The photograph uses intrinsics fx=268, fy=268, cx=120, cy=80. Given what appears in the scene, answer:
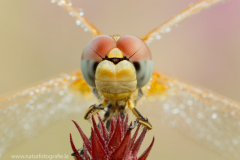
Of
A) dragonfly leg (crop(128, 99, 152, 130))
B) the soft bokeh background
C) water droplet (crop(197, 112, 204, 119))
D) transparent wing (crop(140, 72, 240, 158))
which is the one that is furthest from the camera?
the soft bokeh background

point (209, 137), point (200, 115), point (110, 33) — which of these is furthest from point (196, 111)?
point (110, 33)

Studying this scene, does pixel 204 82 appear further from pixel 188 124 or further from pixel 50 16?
pixel 50 16

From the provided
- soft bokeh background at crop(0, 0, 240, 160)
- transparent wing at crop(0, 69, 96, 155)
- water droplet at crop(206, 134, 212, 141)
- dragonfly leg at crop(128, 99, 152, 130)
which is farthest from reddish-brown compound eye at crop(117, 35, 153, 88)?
soft bokeh background at crop(0, 0, 240, 160)

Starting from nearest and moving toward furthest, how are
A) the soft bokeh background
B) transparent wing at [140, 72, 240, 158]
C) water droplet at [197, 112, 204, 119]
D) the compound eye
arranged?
the compound eye
transparent wing at [140, 72, 240, 158]
water droplet at [197, 112, 204, 119]
the soft bokeh background

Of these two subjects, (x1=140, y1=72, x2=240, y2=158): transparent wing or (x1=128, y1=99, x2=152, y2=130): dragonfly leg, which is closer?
(x1=128, y1=99, x2=152, y2=130): dragonfly leg

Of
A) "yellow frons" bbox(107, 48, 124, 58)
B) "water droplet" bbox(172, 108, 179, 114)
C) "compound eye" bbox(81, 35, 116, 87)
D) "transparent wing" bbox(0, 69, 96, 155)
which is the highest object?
"transparent wing" bbox(0, 69, 96, 155)

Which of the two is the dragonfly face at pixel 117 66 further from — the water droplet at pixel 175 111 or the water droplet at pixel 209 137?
the water droplet at pixel 209 137

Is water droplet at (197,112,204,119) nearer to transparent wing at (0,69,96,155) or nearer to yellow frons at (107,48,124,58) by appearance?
transparent wing at (0,69,96,155)

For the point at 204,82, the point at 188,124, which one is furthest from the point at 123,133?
the point at 204,82
